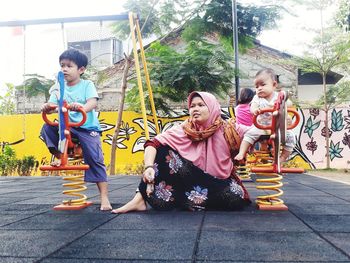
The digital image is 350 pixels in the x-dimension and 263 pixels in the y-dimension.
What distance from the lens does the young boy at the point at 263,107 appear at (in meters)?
3.11

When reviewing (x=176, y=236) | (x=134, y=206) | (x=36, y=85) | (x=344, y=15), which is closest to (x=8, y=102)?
(x=36, y=85)

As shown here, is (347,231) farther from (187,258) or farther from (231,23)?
(231,23)

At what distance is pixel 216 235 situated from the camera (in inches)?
87.0

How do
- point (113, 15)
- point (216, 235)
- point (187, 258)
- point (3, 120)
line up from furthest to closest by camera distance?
point (3, 120), point (113, 15), point (216, 235), point (187, 258)

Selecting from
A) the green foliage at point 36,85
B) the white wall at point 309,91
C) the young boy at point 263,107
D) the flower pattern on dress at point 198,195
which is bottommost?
the flower pattern on dress at point 198,195

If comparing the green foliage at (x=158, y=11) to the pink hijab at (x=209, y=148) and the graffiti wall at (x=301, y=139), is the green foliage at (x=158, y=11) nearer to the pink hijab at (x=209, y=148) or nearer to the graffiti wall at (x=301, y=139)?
the graffiti wall at (x=301, y=139)

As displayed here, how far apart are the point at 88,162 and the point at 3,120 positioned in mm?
9665

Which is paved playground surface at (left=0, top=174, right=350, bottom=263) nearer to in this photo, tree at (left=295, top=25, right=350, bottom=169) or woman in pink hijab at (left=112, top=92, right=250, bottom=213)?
woman in pink hijab at (left=112, top=92, right=250, bottom=213)

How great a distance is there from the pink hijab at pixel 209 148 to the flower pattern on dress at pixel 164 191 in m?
0.29

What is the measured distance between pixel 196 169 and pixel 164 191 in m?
0.33

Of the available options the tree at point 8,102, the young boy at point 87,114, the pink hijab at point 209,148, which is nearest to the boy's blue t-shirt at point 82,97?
the young boy at point 87,114

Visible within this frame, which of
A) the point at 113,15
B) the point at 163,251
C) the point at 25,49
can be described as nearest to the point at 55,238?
the point at 163,251

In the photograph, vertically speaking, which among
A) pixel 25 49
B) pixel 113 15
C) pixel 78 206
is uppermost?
pixel 113 15

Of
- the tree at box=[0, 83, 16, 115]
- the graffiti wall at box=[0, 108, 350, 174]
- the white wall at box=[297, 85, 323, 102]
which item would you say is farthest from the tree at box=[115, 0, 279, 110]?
the tree at box=[0, 83, 16, 115]
